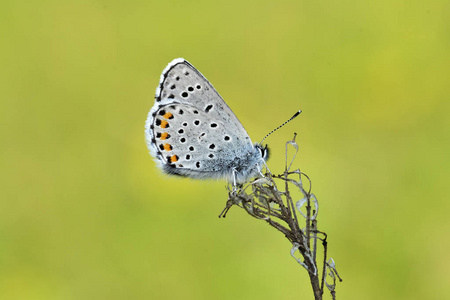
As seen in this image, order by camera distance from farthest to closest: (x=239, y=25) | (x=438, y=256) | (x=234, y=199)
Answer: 1. (x=239, y=25)
2. (x=438, y=256)
3. (x=234, y=199)

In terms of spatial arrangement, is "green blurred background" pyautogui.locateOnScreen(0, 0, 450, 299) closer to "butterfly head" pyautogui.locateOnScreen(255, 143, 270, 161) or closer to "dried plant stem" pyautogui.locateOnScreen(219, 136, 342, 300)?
"butterfly head" pyautogui.locateOnScreen(255, 143, 270, 161)

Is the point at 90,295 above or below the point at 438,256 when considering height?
below

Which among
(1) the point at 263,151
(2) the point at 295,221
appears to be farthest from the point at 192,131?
(2) the point at 295,221

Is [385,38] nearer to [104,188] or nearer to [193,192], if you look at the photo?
[193,192]

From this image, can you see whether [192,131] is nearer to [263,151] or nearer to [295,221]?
[263,151]

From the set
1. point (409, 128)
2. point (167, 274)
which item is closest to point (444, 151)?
point (409, 128)

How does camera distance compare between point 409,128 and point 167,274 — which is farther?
point 409,128
